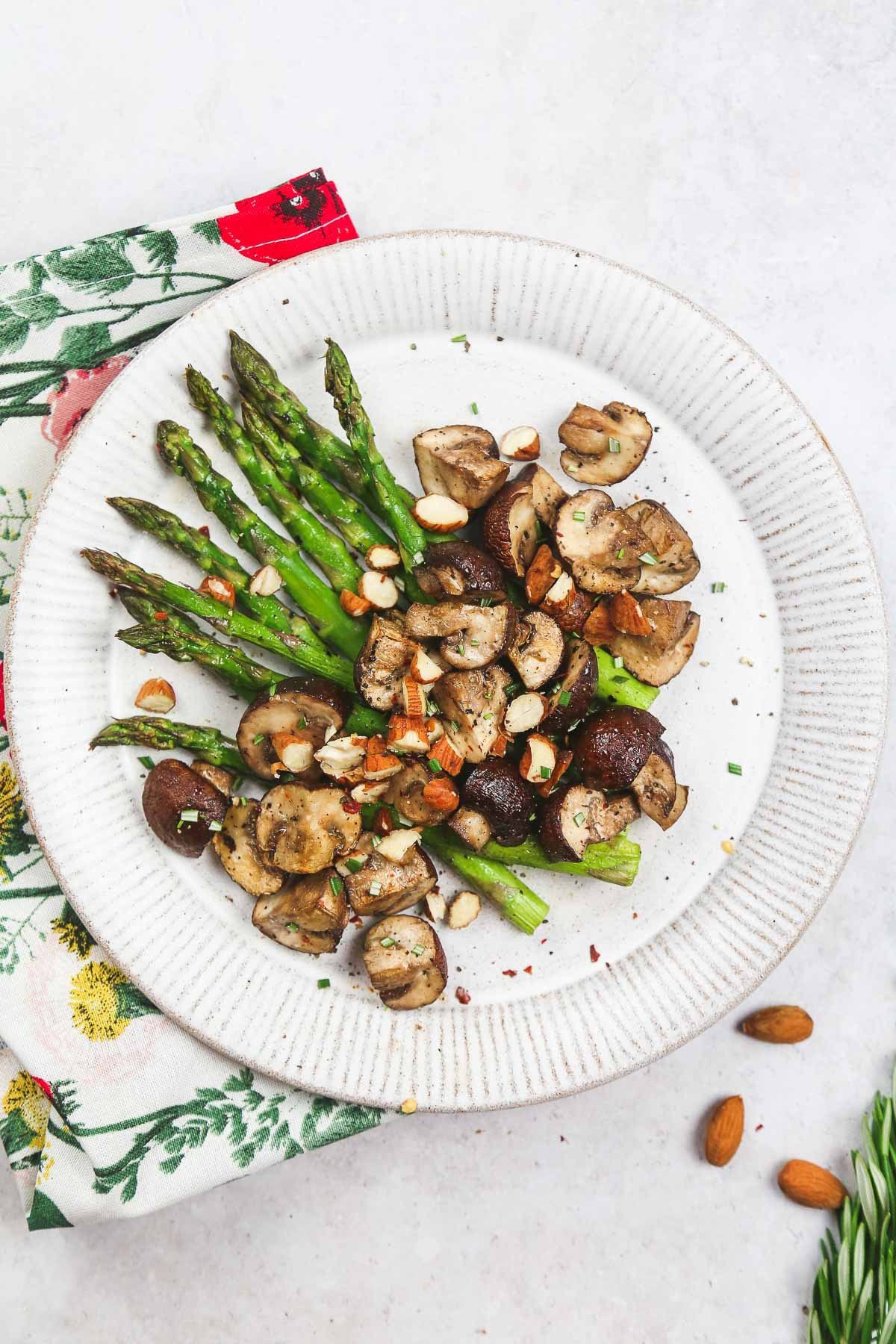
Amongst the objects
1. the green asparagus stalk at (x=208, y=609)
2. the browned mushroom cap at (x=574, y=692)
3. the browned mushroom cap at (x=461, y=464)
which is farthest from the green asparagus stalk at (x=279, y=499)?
the browned mushroom cap at (x=574, y=692)

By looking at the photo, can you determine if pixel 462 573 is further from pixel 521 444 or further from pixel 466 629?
pixel 521 444

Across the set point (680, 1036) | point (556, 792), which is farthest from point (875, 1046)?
point (556, 792)

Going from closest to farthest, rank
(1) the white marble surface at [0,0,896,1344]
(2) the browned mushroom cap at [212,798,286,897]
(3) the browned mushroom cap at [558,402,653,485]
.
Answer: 1. (2) the browned mushroom cap at [212,798,286,897]
2. (3) the browned mushroom cap at [558,402,653,485]
3. (1) the white marble surface at [0,0,896,1344]

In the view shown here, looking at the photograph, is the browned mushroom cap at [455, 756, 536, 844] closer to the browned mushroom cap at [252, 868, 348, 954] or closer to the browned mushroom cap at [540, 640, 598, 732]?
the browned mushroom cap at [540, 640, 598, 732]

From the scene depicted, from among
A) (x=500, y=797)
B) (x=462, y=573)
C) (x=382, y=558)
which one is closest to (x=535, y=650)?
(x=462, y=573)

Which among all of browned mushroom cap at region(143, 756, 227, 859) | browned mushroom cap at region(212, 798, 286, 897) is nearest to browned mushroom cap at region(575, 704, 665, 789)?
browned mushroom cap at region(212, 798, 286, 897)

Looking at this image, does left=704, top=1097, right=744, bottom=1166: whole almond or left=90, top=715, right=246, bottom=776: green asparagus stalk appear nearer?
left=90, top=715, right=246, bottom=776: green asparagus stalk
